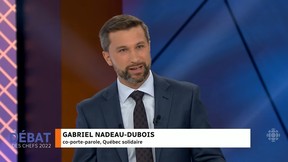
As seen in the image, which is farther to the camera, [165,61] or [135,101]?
[165,61]

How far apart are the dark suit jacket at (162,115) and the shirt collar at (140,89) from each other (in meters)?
0.02

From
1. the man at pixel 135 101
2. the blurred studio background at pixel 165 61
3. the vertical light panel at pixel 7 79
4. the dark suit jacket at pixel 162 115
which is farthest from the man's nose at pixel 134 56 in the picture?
the vertical light panel at pixel 7 79

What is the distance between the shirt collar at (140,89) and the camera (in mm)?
1791

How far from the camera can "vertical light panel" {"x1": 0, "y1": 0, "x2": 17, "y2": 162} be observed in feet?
7.34

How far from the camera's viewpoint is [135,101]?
5.90ft

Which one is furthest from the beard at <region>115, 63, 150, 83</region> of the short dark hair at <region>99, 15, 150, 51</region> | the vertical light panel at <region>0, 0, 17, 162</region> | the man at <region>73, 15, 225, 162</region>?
the vertical light panel at <region>0, 0, 17, 162</region>

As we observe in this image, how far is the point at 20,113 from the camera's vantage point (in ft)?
7.46

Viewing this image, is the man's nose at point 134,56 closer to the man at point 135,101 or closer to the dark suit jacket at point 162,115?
the man at point 135,101

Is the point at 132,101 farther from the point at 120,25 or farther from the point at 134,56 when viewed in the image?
the point at 120,25

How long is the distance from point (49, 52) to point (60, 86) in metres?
0.18

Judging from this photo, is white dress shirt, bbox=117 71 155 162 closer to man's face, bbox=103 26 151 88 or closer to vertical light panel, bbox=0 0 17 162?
man's face, bbox=103 26 151 88

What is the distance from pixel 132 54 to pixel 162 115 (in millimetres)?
265

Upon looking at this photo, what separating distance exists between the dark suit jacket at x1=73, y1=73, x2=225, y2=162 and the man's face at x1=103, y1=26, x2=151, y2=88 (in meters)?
0.07

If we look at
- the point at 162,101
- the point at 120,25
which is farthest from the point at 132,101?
the point at 120,25
